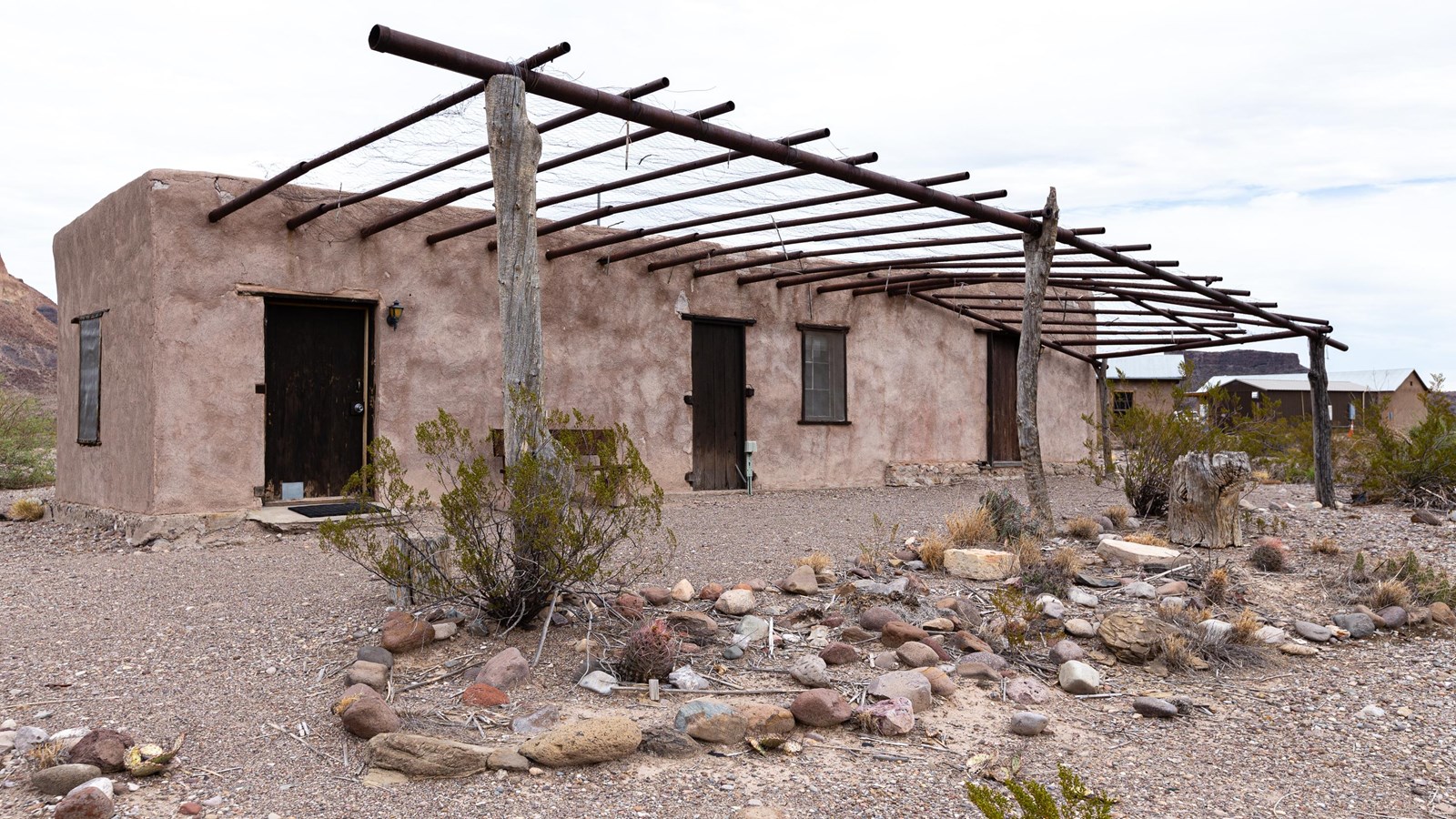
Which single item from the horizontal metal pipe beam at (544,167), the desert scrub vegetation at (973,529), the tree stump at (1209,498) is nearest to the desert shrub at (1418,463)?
the tree stump at (1209,498)

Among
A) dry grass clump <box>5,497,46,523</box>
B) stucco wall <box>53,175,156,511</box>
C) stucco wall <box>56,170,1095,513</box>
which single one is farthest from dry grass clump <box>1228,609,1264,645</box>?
dry grass clump <box>5,497,46,523</box>

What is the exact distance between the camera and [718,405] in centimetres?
1162

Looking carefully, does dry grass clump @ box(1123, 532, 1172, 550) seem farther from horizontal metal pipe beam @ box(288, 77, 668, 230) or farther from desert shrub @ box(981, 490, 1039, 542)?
horizontal metal pipe beam @ box(288, 77, 668, 230)

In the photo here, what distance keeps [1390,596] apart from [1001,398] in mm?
8799

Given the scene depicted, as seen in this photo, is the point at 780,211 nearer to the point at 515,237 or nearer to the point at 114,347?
the point at 515,237

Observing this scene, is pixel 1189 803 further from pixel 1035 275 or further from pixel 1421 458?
pixel 1421 458

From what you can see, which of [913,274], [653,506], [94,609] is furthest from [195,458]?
[913,274]

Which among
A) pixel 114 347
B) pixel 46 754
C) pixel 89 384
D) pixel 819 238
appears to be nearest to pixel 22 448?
pixel 89 384

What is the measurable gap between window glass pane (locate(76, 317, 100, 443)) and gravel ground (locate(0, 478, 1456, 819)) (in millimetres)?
3043

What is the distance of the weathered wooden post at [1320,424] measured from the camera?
418 inches

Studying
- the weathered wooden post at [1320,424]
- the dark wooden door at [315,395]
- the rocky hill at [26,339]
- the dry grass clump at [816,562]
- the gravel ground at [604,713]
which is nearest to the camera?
the gravel ground at [604,713]

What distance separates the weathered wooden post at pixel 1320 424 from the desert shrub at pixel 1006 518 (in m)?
4.92

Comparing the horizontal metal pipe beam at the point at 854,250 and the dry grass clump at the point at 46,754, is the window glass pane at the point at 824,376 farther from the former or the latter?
the dry grass clump at the point at 46,754

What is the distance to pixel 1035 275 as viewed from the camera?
827cm
